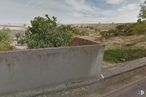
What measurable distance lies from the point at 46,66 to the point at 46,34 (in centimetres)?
523

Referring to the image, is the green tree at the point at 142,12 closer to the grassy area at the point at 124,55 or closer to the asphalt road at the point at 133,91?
the grassy area at the point at 124,55

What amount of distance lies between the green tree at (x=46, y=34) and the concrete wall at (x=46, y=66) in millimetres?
4017

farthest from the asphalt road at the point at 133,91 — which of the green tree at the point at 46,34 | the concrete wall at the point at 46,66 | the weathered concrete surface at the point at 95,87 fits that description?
the green tree at the point at 46,34

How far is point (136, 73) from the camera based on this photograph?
9.84 m

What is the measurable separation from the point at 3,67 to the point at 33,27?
6446 millimetres

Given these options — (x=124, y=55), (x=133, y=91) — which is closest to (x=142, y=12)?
(x=124, y=55)

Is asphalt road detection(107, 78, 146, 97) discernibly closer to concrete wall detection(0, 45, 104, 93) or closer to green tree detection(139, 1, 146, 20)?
concrete wall detection(0, 45, 104, 93)

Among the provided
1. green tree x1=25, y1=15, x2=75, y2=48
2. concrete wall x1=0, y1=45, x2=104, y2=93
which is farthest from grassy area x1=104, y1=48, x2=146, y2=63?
concrete wall x1=0, y1=45, x2=104, y2=93

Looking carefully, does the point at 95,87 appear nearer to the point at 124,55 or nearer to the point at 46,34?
the point at 46,34

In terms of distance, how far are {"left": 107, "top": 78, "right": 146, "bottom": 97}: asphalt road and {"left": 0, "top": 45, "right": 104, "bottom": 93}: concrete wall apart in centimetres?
113

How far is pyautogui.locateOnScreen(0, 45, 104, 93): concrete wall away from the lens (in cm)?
611

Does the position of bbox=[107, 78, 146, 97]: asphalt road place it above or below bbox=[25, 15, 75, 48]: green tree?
below

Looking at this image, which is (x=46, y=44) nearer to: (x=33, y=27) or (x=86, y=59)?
(x=33, y=27)

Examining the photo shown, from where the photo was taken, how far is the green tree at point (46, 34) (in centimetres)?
1174
